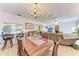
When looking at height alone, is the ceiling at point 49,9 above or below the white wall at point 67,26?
above

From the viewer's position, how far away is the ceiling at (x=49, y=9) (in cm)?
243

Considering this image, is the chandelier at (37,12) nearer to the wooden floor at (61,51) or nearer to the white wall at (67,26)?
the white wall at (67,26)

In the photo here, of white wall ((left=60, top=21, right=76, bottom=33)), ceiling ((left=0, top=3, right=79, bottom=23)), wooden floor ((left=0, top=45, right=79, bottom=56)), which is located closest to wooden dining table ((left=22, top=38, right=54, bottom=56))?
wooden floor ((left=0, top=45, right=79, bottom=56))

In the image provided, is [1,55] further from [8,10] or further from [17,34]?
[8,10]

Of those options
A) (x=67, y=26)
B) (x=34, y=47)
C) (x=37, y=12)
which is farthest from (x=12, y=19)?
(x=67, y=26)

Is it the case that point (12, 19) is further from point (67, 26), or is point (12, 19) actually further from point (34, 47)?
point (67, 26)

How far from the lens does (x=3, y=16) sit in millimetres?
2451

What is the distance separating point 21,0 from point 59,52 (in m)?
1.21

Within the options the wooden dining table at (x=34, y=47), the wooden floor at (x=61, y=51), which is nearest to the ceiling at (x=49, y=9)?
the wooden dining table at (x=34, y=47)

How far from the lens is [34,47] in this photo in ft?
8.11

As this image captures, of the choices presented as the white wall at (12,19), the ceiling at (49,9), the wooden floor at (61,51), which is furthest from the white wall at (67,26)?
the white wall at (12,19)

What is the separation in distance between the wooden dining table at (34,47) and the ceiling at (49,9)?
446mm

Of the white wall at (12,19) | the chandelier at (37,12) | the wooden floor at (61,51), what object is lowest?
the wooden floor at (61,51)

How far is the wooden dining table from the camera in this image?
2439 mm
